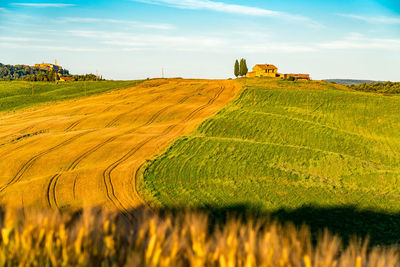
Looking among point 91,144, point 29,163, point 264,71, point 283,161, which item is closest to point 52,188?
point 29,163

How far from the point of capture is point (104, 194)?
61.4ft

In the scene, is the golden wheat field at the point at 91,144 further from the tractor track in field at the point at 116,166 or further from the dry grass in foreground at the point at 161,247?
the dry grass in foreground at the point at 161,247

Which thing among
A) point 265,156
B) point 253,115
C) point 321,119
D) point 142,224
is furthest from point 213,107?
point 142,224

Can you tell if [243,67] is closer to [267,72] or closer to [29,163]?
[267,72]

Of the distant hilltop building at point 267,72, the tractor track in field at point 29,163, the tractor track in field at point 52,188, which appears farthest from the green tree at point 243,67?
the tractor track in field at point 52,188

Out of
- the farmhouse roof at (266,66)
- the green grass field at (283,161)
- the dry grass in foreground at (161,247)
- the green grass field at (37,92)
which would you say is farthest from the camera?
the farmhouse roof at (266,66)

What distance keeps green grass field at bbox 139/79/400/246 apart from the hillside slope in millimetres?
60

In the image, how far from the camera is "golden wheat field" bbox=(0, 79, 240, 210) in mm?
18719

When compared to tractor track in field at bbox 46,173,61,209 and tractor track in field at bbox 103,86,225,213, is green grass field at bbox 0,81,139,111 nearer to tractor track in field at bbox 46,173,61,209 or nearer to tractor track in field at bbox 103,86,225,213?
tractor track in field at bbox 103,86,225,213

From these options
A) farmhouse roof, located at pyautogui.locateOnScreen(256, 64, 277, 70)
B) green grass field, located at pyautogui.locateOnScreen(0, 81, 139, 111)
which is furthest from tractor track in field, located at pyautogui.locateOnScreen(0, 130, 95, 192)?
farmhouse roof, located at pyautogui.locateOnScreen(256, 64, 277, 70)

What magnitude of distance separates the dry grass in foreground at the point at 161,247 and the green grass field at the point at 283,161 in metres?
15.0

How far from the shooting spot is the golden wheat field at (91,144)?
737 inches

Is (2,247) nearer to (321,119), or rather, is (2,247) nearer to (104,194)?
(104,194)

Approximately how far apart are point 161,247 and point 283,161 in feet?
82.9
